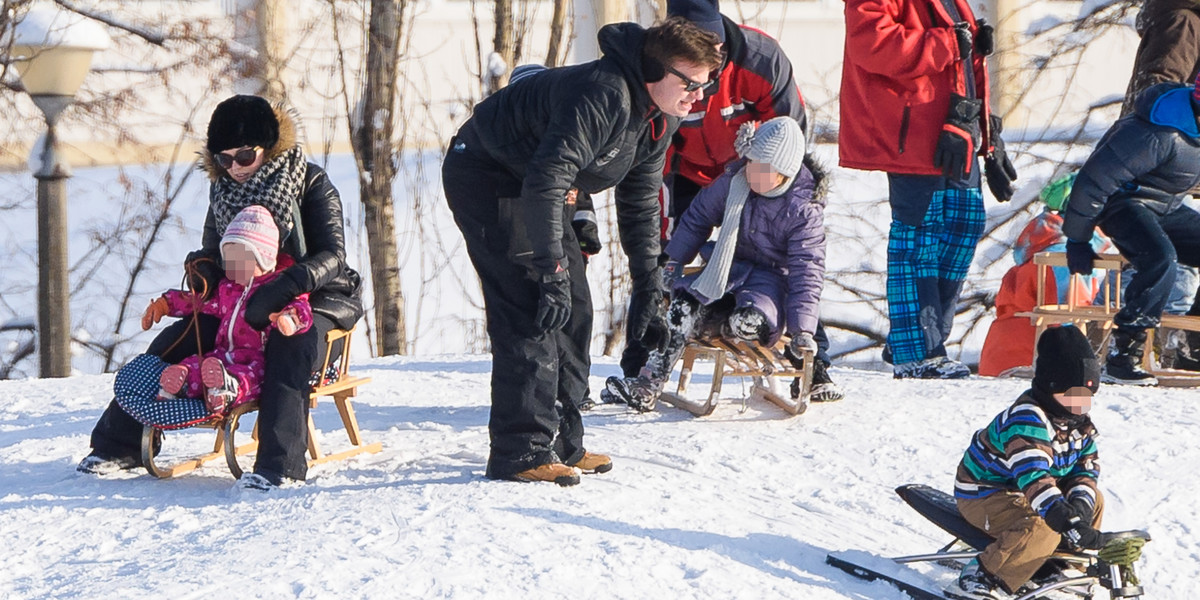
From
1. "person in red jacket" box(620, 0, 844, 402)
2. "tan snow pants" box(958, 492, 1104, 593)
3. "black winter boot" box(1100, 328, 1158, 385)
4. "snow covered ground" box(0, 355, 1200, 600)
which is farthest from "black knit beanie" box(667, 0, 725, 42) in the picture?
"black winter boot" box(1100, 328, 1158, 385)

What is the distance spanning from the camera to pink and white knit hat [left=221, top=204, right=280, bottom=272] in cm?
464

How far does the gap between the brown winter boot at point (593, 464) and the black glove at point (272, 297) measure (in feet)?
3.63

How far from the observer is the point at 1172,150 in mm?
6242

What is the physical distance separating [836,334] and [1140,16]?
6752 mm

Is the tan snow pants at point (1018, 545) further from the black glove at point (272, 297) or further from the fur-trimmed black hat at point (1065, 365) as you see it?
the black glove at point (272, 297)

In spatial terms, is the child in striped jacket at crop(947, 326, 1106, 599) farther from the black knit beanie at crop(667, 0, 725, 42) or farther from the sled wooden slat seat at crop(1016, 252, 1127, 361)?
the sled wooden slat seat at crop(1016, 252, 1127, 361)

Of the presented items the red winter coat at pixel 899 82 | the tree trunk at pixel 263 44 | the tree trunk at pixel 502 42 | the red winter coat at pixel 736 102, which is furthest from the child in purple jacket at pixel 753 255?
the tree trunk at pixel 263 44

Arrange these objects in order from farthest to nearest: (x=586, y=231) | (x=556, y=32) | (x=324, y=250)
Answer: (x=556, y=32) → (x=586, y=231) → (x=324, y=250)

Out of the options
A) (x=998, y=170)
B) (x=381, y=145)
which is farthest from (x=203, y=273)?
(x=381, y=145)

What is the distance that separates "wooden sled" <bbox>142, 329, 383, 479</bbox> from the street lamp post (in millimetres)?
4638

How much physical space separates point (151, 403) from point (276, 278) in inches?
23.5

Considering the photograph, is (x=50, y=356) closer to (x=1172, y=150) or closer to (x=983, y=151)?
(x=983, y=151)

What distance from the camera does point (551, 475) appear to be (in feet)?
14.6

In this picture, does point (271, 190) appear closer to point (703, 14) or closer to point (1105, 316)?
point (703, 14)
